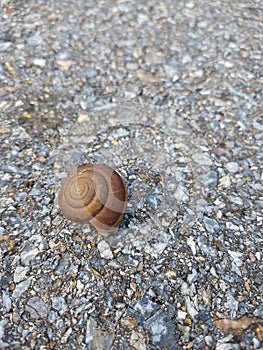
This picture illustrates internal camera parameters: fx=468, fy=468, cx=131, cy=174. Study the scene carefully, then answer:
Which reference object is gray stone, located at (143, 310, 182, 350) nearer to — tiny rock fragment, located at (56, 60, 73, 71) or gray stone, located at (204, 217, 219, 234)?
gray stone, located at (204, 217, 219, 234)

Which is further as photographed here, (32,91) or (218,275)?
(32,91)

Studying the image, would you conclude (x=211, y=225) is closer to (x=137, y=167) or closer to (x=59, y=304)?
(x=137, y=167)

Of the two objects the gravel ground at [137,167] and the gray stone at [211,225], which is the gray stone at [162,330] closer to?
the gravel ground at [137,167]

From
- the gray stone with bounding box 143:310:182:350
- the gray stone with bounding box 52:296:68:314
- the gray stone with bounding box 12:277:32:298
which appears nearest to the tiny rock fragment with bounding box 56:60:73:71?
the gray stone with bounding box 12:277:32:298

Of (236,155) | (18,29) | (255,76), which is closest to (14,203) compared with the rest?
(236,155)

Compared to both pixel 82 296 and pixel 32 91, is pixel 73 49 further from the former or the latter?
pixel 82 296

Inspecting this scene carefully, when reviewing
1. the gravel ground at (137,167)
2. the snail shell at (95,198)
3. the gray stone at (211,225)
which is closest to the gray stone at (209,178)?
the gravel ground at (137,167)
